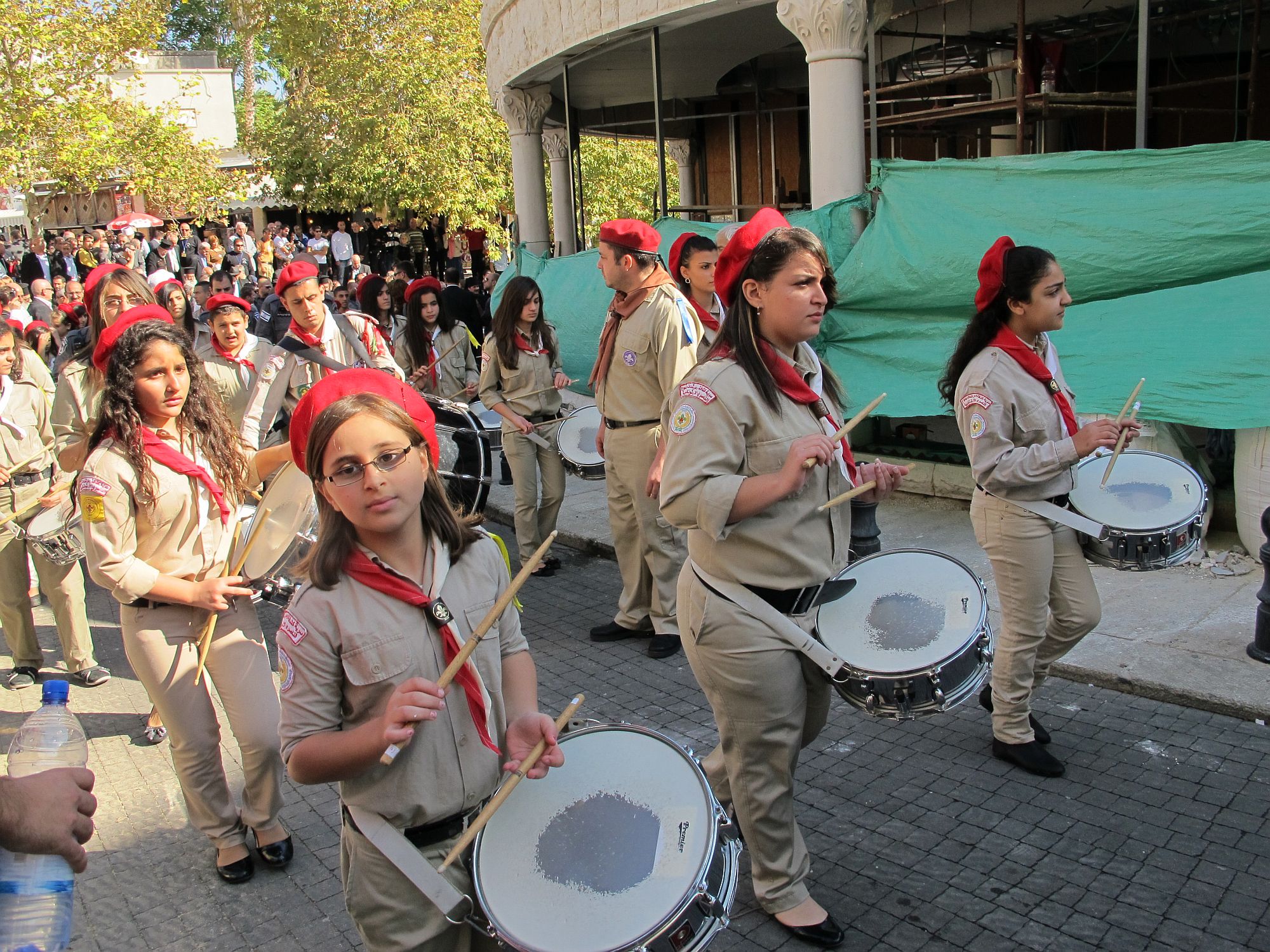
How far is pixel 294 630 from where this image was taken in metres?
2.32

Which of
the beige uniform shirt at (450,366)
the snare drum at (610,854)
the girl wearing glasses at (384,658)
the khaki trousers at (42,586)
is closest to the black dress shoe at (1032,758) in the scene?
the snare drum at (610,854)

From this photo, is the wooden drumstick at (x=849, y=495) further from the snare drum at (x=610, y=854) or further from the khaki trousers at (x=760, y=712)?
the snare drum at (x=610, y=854)

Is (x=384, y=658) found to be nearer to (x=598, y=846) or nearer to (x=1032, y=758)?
(x=598, y=846)

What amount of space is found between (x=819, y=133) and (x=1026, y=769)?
6.10m

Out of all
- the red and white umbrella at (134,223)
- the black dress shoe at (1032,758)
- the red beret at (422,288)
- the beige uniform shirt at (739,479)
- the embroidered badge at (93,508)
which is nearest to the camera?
the beige uniform shirt at (739,479)

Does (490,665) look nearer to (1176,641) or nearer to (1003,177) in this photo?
(1176,641)

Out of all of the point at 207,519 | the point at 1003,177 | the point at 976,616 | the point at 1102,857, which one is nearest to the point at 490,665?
the point at 976,616

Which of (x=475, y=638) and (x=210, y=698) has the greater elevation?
(x=475, y=638)

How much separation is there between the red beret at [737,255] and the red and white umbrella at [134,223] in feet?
93.7

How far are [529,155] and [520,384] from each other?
8422 mm

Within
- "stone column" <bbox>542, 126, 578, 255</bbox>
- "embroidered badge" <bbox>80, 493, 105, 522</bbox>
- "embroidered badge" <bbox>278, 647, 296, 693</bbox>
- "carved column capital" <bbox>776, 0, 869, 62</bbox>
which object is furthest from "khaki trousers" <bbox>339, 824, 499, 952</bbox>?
"stone column" <bbox>542, 126, 578, 255</bbox>

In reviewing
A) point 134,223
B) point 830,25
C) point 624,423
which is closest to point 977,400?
point 624,423

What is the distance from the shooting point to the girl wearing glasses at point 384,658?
232 centimetres

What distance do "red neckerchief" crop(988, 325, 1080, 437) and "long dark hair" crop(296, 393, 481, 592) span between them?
2.55m
